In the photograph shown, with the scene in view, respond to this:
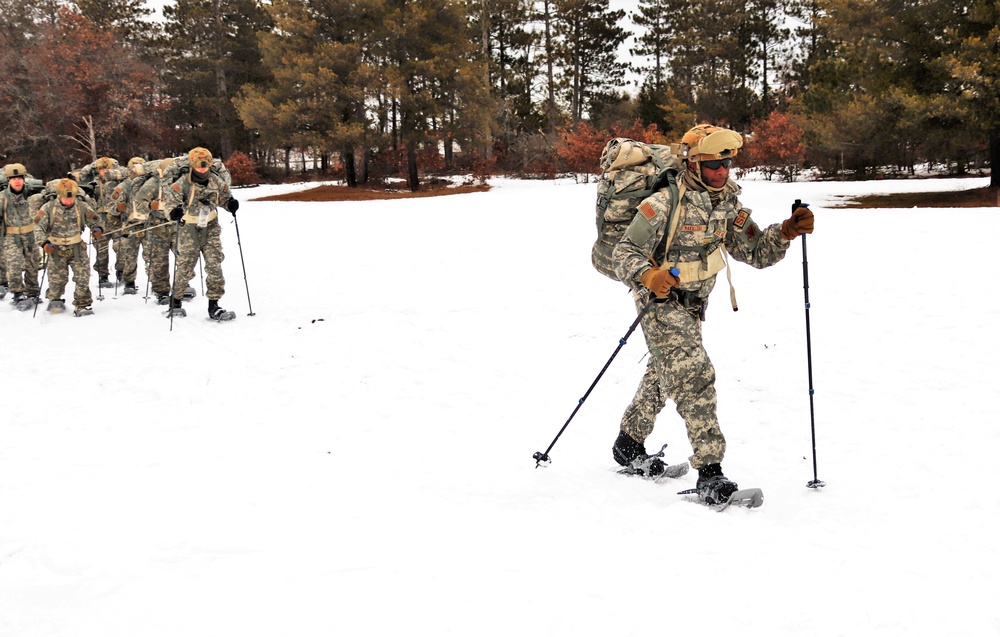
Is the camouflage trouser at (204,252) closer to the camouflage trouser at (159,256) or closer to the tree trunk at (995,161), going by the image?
the camouflage trouser at (159,256)

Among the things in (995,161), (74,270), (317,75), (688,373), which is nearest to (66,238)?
(74,270)

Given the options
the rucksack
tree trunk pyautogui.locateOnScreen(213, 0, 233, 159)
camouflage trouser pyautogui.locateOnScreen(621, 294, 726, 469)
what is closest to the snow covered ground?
camouflage trouser pyautogui.locateOnScreen(621, 294, 726, 469)

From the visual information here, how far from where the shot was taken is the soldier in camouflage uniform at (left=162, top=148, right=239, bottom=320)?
10328mm

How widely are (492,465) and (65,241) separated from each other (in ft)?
29.5

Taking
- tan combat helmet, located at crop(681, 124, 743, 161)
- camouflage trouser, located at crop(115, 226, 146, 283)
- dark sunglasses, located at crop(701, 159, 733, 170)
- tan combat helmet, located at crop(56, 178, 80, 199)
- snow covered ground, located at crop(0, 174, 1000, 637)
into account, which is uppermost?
tan combat helmet, located at crop(56, 178, 80, 199)

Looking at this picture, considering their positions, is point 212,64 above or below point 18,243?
above

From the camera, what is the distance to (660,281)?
14.1 ft

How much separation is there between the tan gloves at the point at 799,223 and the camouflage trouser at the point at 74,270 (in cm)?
Answer: 1043

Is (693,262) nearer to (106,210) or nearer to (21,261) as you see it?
(21,261)

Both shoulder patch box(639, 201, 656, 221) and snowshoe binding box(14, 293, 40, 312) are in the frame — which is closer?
shoulder patch box(639, 201, 656, 221)

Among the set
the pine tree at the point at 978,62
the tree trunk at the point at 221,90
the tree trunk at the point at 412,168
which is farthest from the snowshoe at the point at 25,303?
the tree trunk at the point at 221,90

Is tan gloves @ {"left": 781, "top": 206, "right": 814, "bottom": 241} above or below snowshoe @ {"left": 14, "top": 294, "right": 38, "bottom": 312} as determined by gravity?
above

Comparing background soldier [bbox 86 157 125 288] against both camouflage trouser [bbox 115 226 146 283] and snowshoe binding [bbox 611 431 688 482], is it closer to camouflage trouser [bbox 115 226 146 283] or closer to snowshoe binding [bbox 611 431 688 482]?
camouflage trouser [bbox 115 226 146 283]

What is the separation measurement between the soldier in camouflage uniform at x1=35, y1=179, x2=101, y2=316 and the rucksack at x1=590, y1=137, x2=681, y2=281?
930 cm
